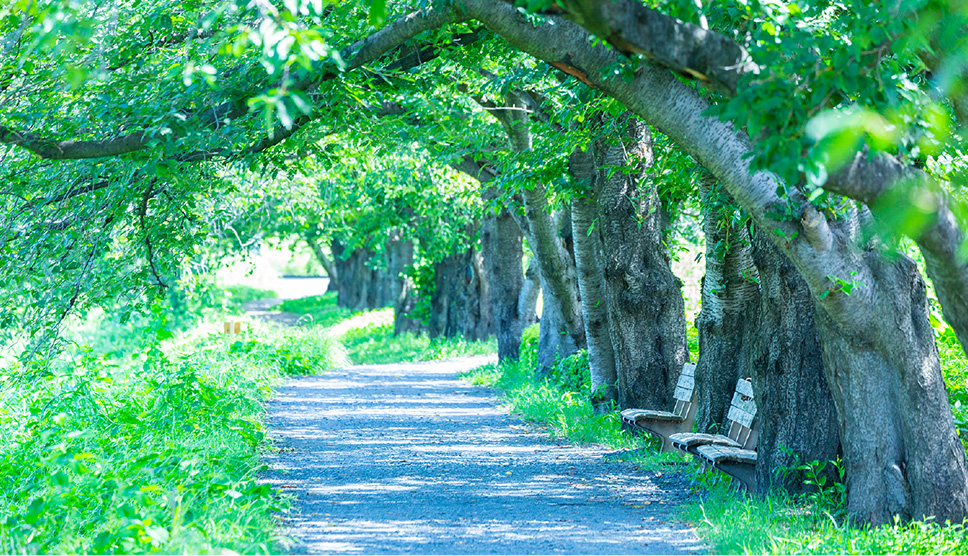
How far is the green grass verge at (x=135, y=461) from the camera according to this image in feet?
16.3

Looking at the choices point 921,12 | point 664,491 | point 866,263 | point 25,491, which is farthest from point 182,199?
point 921,12

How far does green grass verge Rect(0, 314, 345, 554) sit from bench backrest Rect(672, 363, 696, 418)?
410 centimetres

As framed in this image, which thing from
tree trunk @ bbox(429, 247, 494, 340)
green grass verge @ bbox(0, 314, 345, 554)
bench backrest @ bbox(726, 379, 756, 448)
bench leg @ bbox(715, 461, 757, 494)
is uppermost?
tree trunk @ bbox(429, 247, 494, 340)

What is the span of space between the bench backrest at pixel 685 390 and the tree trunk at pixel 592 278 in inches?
45.7

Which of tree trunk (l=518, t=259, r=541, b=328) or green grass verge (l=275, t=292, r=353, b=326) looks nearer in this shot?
tree trunk (l=518, t=259, r=541, b=328)

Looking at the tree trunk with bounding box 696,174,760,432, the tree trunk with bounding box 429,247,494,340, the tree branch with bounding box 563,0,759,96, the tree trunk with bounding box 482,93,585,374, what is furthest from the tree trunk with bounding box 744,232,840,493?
the tree trunk with bounding box 429,247,494,340

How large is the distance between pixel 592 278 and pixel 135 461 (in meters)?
5.69

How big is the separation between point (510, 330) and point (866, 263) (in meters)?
11.1

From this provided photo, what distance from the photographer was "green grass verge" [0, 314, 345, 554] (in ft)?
16.3

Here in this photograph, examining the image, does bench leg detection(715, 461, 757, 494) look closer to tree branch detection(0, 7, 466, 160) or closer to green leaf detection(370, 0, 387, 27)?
tree branch detection(0, 7, 466, 160)

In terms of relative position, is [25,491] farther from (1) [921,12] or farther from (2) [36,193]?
(1) [921,12]

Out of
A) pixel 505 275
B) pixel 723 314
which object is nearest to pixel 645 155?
pixel 723 314

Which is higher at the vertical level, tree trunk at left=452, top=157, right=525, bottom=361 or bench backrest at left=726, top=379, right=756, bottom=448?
tree trunk at left=452, top=157, right=525, bottom=361

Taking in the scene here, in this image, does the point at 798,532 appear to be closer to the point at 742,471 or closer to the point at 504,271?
the point at 742,471
